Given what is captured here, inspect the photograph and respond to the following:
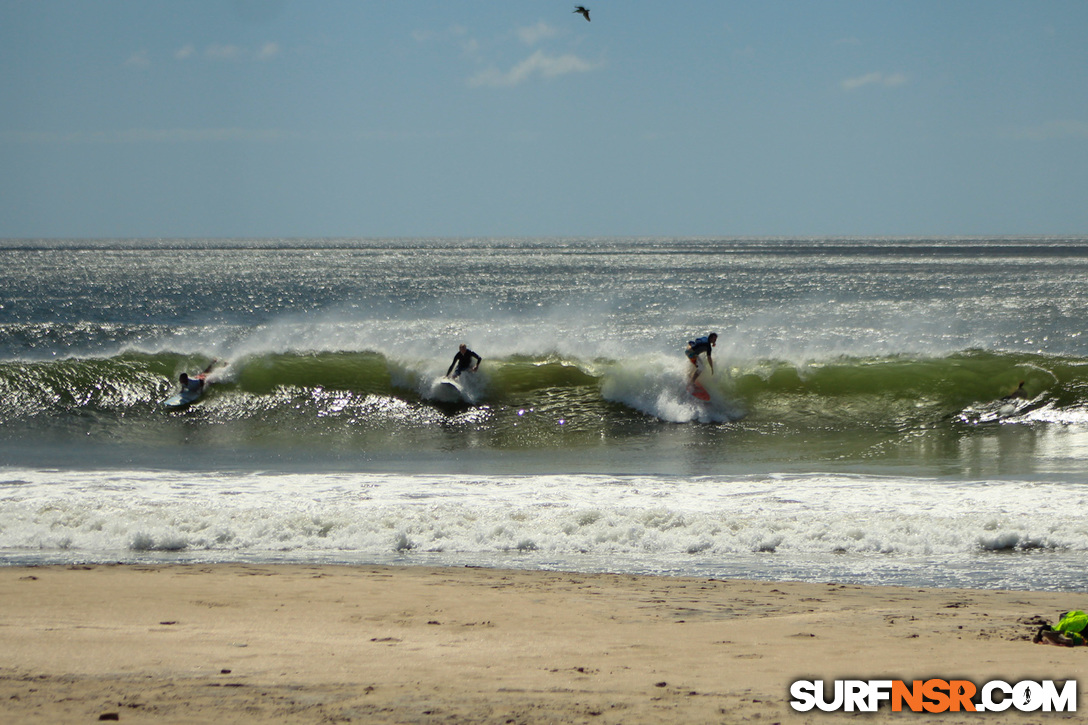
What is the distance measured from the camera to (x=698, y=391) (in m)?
18.0

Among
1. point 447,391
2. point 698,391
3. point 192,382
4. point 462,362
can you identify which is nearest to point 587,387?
point 698,391

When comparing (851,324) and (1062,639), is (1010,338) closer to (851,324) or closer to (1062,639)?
(851,324)

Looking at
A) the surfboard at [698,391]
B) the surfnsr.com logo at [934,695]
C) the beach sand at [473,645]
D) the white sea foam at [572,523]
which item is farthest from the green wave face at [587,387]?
the surfnsr.com logo at [934,695]

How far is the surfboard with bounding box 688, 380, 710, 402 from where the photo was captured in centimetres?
1788

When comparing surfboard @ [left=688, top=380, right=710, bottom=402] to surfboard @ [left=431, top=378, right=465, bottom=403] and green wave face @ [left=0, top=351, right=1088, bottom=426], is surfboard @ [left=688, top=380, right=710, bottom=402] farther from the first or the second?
surfboard @ [left=431, top=378, right=465, bottom=403]

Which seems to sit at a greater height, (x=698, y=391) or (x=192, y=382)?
(x=192, y=382)

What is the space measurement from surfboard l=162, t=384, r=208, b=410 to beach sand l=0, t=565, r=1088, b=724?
1083 cm

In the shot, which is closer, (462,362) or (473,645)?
(473,645)

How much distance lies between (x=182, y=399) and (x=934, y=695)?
16946 mm

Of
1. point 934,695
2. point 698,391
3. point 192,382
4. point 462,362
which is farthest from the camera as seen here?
point 192,382

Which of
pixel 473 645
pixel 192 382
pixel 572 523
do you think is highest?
pixel 192 382

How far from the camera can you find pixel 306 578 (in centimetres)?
768

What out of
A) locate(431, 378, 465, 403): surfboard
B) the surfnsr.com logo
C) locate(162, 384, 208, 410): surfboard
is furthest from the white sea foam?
locate(431, 378, 465, 403): surfboard

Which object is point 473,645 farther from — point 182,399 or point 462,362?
point 182,399
